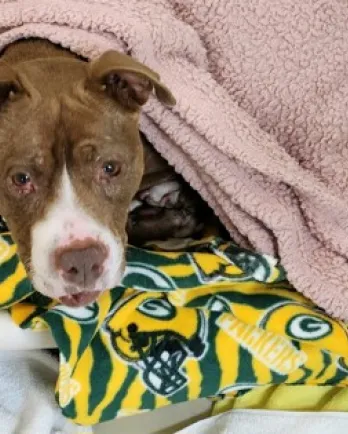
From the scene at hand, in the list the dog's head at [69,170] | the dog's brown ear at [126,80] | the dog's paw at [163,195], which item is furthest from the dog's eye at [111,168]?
the dog's paw at [163,195]

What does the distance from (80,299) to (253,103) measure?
0.63 m

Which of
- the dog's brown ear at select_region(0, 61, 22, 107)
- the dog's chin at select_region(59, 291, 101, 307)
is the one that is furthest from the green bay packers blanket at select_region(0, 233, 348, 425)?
the dog's brown ear at select_region(0, 61, 22, 107)

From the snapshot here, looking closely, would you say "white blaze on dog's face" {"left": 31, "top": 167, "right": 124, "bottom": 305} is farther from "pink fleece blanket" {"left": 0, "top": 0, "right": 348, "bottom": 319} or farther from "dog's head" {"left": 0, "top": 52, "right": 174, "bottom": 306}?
"pink fleece blanket" {"left": 0, "top": 0, "right": 348, "bottom": 319}

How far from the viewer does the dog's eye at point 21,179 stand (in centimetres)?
148

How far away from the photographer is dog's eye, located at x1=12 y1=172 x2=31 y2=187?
1478 mm

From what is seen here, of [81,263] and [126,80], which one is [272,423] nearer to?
[81,263]

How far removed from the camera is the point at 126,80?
5.19ft

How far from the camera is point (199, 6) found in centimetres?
183

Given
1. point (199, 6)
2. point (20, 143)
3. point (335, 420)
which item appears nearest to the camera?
point (20, 143)

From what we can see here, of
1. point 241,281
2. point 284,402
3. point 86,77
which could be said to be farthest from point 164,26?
point 284,402

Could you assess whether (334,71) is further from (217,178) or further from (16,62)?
(16,62)

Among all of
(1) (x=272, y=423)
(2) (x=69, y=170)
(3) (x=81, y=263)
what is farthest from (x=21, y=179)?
(1) (x=272, y=423)

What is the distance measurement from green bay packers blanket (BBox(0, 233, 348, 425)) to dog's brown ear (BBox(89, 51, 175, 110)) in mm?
302

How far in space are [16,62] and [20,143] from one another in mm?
306
